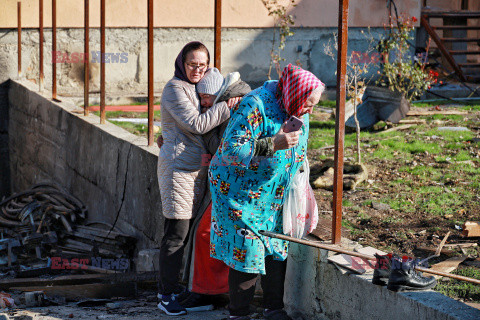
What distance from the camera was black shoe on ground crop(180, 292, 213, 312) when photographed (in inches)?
205

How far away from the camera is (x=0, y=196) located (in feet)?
43.1

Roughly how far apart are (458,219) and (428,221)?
26cm

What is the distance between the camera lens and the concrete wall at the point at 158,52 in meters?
12.4

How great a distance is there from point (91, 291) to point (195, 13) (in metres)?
7.93

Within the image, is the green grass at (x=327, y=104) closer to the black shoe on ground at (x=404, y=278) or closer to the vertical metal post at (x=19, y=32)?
the vertical metal post at (x=19, y=32)

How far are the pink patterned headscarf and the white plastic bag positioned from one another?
0.48m

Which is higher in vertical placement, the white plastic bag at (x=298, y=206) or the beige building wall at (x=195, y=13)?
the beige building wall at (x=195, y=13)

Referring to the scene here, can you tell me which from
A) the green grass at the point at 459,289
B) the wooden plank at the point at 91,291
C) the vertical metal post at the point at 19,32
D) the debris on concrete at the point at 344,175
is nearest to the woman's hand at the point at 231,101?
the green grass at the point at 459,289

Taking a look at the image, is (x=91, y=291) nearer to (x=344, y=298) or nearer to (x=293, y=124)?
(x=344, y=298)

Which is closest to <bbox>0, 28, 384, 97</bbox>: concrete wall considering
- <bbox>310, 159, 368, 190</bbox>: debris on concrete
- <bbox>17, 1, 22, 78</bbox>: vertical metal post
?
<bbox>17, 1, 22, 78</bbox>: vertical metal post

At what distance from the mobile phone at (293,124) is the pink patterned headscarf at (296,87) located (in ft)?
0.26

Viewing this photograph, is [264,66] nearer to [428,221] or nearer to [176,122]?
[428,221]

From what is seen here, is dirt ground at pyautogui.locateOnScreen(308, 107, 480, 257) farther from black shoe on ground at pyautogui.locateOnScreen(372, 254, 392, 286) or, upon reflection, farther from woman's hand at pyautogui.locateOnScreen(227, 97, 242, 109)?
woman's hand at pyautogui.locateOnScreen(227, 97, 242, 109)

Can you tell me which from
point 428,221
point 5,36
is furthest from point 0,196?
point 428,221
